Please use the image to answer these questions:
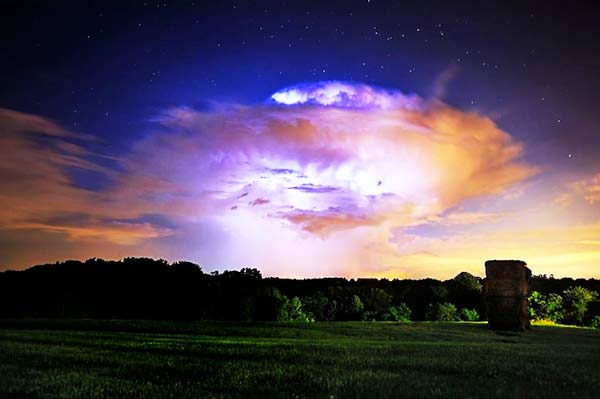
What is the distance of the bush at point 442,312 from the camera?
297 ft

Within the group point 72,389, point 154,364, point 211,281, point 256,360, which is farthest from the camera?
point 211,281

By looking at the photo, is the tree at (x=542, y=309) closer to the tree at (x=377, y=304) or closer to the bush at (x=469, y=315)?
the bush at (x=469, y=315)

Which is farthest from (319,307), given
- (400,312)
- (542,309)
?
(542,309)

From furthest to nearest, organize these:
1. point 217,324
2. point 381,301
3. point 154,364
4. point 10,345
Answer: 1. point 381,301
2. point 217,324
3. point 10,345
4. point 154,364

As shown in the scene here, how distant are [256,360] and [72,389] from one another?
648 centimetres

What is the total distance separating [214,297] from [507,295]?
51.2 m

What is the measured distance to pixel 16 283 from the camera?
73.6 m

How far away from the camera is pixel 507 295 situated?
38594mm

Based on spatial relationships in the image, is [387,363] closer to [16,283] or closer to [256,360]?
[256,360]

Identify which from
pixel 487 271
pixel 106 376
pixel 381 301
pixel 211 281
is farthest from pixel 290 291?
pixel 106 376

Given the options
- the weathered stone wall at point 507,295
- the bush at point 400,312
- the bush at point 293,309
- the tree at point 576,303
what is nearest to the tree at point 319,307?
the bush at point 293,309

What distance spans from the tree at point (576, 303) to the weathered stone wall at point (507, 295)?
47816mm

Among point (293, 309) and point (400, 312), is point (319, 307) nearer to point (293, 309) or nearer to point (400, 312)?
point (293, 309)

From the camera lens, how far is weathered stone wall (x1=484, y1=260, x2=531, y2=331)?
3844 centimetres
